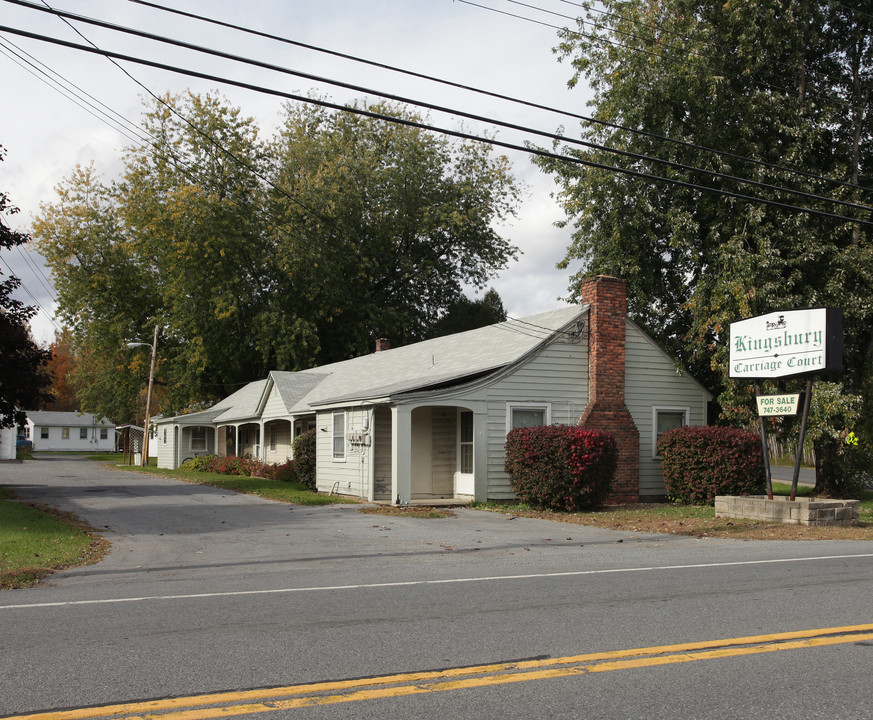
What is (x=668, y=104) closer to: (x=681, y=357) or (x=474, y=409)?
(x=681, y=357)

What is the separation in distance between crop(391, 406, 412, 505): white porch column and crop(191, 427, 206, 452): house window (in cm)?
2892

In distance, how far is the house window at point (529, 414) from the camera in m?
21.1

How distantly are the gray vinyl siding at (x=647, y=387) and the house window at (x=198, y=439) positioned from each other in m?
30.3

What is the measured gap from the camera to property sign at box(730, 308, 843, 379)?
15.7 metres

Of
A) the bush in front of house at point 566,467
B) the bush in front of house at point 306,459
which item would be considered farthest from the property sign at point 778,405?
the bush in front of house at point 306,459

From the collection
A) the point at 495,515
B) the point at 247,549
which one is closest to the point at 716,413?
the point at 495,515

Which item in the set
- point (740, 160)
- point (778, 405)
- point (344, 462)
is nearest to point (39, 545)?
point (344, 462)

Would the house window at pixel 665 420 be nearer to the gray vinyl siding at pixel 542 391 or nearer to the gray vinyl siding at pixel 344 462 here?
the gray vinyl siding at pixel 542 391

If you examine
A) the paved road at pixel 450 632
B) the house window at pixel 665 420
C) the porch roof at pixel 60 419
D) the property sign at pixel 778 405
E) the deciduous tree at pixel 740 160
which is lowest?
the paved road at pixel 450 632

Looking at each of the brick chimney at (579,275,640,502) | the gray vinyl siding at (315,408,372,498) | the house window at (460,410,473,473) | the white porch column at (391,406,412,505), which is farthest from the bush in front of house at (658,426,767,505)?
the gray vinyl siding at (315,408,372,498)

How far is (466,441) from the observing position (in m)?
21.9

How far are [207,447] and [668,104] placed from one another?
32295 mm

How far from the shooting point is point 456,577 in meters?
9.76

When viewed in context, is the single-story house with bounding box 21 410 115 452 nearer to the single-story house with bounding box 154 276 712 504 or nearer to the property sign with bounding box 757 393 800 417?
the single-story house with bounding box 154 276 712 504
